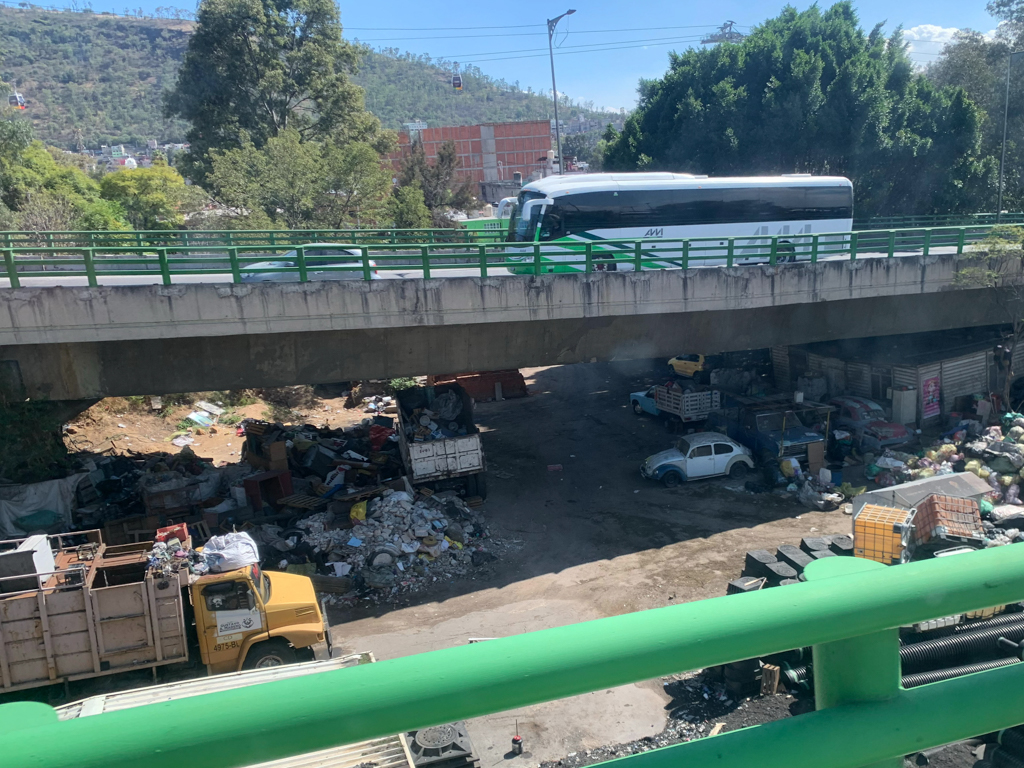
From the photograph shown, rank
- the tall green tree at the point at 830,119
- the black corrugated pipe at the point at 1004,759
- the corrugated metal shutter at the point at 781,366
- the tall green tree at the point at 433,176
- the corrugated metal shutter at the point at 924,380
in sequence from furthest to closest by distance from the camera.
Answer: the tall green tree at the point at 433,176 < the tall green tree at the point at 830,119 < the corrugated metal shutter at the point at 781,366 < the corrugated metal shutter at the point at 924,380 < the black corrugated pipe at the point at 1004,759

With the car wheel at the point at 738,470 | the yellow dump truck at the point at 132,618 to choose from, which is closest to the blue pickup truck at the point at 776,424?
the car wheel at the point at 738,470

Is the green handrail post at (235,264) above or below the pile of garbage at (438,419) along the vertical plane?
above

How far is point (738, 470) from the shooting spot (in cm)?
1708

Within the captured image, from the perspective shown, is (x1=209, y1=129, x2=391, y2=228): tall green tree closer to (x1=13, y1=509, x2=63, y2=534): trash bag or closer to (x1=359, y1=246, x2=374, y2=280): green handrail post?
(x1=359, y1=246, x2=374, y2=280): green handrail post

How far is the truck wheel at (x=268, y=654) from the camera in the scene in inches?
356

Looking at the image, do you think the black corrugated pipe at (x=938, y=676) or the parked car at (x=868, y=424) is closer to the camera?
the black corrugated pipe at (x=938, y=676)

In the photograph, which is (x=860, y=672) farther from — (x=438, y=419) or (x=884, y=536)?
(x=438, y=419)

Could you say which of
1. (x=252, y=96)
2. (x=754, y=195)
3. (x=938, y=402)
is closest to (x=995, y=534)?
(x=938, y=402)

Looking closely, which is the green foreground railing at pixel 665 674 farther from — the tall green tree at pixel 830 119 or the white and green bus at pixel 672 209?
the tall green tree at pixel 830 119

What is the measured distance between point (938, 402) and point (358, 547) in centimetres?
1641

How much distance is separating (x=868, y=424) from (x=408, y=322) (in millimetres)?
13026

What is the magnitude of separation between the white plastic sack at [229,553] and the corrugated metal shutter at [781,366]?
1866cm

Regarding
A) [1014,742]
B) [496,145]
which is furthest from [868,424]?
[496,145]

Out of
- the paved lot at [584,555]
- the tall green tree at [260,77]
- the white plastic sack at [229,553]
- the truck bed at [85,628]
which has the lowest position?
the paved lot at [584,555]
